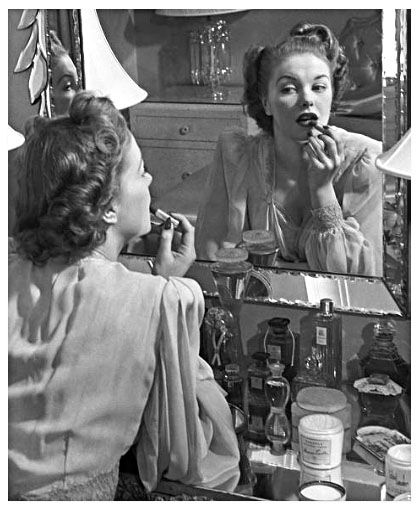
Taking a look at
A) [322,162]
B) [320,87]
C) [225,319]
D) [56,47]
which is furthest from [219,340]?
[56,47]

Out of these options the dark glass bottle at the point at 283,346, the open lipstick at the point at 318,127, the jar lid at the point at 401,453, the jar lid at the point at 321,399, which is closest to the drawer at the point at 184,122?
the open lipstick at the point at 318,127

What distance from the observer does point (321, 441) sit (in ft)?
4.91

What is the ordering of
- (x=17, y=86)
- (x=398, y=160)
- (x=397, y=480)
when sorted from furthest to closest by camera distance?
(x=17, y=86), (x=397, y=480), (x=398, y=160)

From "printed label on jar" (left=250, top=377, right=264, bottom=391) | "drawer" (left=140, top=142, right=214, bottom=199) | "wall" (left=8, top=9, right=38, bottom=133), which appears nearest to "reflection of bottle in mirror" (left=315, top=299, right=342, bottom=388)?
"printed label on jar" (left=250, top=377, right=264, bottom=391)

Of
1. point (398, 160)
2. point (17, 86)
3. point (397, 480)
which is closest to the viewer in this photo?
point (398, 160)

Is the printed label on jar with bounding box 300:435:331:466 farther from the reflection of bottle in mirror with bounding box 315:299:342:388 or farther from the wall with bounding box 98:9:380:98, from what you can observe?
the wall with bounding box 98:9:380:98

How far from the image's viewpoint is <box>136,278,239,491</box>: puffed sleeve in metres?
1.53

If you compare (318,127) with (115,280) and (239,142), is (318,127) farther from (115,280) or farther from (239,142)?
(115,280)

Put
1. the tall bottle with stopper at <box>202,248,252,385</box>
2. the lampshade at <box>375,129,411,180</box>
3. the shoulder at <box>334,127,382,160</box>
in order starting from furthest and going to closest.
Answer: the tall bottle with stopper at <box>202,248,252,385</box>, the shoulder at <box>334,127,382,160</box>, the lampshade at <box>375,129,411,180</box>

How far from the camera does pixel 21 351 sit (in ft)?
5.09

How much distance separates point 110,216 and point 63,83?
251 mm

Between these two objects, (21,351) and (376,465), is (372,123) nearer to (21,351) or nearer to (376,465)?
(376,465)
